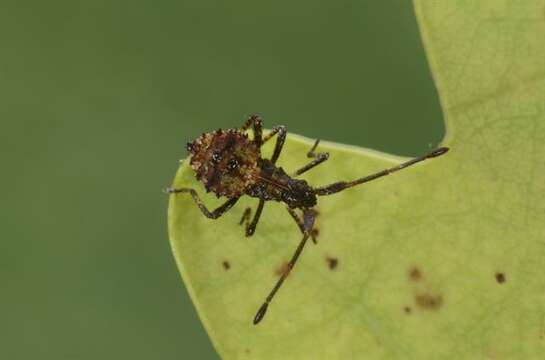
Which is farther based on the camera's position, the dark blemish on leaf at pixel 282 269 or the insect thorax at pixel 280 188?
the insect thorax at pixel 280 188

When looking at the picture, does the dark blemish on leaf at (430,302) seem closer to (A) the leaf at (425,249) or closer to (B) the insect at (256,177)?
(A) the leaf at (425,249)

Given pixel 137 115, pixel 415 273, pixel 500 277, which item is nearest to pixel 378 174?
pixel 415 273

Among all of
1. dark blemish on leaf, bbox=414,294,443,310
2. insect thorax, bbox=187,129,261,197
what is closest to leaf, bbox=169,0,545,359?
dark blemish on leaf, bbox=414,294,443,310

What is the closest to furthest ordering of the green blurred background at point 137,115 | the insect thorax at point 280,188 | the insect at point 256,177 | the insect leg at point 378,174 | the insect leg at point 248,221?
1. the insect leg at point 378,174
2. the insect at point 256,177
3. the insect leg at point 248,221
4. the insect thorax at point 280,188
5. the green blurred background at point 137,115

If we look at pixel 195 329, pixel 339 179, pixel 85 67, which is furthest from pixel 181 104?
pixel 339 179

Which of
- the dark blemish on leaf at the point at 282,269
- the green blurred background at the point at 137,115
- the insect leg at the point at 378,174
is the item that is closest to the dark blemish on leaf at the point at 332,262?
the dark blemish on leaf at the point at 282,269

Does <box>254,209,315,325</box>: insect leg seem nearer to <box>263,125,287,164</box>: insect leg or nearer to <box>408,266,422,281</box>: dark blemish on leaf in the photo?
<box>263,125,287,164</box>: insect leg
